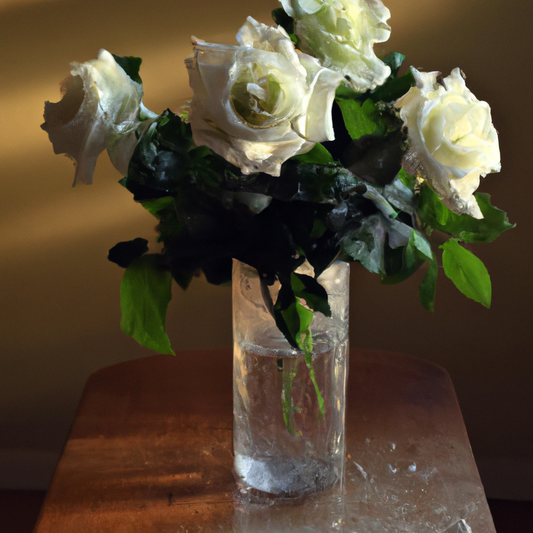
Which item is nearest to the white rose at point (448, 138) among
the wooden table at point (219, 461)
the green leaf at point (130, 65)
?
the green leaf at point (130, 65)

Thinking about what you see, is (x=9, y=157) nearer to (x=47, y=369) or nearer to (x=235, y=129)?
(x=47, y=369)

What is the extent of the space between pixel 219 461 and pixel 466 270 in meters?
0.38

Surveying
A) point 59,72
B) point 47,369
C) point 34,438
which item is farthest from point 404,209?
point 34,438

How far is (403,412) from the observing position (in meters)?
→ 0.91

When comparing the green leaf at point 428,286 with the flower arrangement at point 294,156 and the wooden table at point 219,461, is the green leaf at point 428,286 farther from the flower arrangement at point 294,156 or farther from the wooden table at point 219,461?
the wooden table at point 219,461

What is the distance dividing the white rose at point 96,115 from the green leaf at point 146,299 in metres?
0.13

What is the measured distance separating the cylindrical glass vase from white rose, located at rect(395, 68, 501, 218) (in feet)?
0.53

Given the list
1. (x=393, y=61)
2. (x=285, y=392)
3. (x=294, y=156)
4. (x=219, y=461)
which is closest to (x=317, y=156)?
(x=294, y=156)

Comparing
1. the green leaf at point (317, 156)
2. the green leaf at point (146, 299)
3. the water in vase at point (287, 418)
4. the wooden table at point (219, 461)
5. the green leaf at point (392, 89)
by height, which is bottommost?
the wooden table at point (219, 461)

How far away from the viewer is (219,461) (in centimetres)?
80

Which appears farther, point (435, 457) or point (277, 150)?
point (435, 457)

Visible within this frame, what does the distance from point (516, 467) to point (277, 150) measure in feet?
4.46

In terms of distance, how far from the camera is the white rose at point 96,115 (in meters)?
0.49

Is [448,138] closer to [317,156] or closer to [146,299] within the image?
[317,156]
